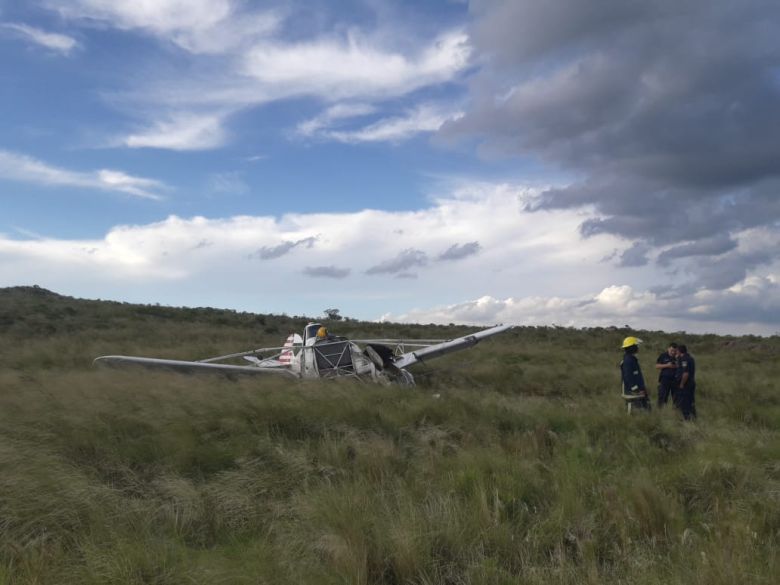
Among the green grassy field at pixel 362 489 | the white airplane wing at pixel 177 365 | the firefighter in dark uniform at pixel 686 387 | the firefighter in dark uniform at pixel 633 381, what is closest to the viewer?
the green grassy field at pixel 362 489

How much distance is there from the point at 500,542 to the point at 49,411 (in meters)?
5.90

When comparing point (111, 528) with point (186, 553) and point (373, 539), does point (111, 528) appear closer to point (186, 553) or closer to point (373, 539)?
point (186, 553)

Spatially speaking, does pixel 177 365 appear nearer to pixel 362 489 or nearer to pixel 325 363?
pixel 325 363

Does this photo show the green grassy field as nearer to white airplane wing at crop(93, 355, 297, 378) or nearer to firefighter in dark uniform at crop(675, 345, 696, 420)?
firefighter in dark uniform at crop(675, 345, 696, 420)

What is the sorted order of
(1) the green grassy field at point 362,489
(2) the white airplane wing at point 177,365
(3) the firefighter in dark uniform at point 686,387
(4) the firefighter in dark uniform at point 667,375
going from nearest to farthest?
(1) the green grassy field at point 362,489, (3) the firefighter in dark uniform at point 686,387, (4) the firefighter in dark uniform at point 667,375, (2) the white airplane wing at point 177,365

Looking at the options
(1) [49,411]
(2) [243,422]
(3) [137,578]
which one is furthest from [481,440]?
(1) [49,411]

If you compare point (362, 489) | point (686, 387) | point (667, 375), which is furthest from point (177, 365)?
point (686, 387)

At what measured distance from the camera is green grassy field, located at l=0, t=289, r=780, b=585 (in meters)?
3.74

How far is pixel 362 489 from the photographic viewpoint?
4953mm

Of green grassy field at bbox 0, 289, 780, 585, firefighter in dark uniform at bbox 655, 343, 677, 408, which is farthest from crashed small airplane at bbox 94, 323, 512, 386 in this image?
firefighter in dark uniform at bbox 655, 343, 677, 408

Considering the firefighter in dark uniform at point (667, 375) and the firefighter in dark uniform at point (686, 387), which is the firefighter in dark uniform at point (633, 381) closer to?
the firefighter in dark uniform at point (686, 387)

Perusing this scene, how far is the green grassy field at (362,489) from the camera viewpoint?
12.3ft

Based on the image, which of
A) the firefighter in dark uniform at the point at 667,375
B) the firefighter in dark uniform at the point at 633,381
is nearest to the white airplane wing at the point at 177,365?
the firefighter in dark uniform at the point at 633,381

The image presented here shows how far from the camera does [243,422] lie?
23.8ft
